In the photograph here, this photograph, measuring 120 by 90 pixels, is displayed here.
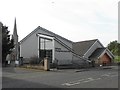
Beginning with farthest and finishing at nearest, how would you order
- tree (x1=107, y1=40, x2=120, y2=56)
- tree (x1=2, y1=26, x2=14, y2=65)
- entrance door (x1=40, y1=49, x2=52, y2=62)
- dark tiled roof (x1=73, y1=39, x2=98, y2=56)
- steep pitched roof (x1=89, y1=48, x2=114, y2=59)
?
tree (x1=107, y1=40, x2=120, y2=56) → dark tiled roof (x1=73, y1=39, x2=98, y2=56) → steep pitched roof (x1=89, y1=48, x2=114, y2=59) → entrance door (x1=40, y1=49, x2=52, y2=62) → tree (x1=2, y1=26, x2=14, y2=65)

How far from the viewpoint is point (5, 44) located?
139 ft

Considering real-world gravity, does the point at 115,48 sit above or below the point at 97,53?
above

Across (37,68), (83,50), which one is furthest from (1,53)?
(83,50)

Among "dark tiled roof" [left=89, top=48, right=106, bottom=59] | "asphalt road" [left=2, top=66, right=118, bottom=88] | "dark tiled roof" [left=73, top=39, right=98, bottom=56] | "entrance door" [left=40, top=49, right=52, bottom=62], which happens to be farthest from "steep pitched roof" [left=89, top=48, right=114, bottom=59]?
"asphalt road" [left=2, top=66, right=118, bottom=88]

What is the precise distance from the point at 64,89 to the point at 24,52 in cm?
3559

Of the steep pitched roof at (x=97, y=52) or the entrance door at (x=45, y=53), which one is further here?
the steep pitched roof at (x=97, y=52)

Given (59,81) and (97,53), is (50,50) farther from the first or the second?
(59,81)

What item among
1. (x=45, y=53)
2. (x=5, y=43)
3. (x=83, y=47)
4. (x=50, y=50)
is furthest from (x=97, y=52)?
(x=5, y=43)

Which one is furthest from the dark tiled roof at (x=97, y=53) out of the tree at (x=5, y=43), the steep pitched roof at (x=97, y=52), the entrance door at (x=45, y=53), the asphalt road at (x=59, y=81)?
the asphalt road at (x=59, y=81)

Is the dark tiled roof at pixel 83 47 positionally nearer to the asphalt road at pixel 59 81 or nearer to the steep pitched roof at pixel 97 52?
the steep pitched roof at pixel 97 52

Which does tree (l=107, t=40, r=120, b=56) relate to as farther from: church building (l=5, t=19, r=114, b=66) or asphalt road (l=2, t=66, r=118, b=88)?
asphalt road (l=2, t=66, r=118, b=88)

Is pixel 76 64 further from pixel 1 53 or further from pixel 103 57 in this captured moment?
pixel 103 57

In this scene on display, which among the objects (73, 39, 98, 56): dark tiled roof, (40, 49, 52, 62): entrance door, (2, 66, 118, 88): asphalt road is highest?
(73, 39, 98, 56): dark tiled roof

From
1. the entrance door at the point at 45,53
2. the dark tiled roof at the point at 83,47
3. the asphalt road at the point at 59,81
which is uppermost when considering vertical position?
the dark tiled roof at the point at 83,47
